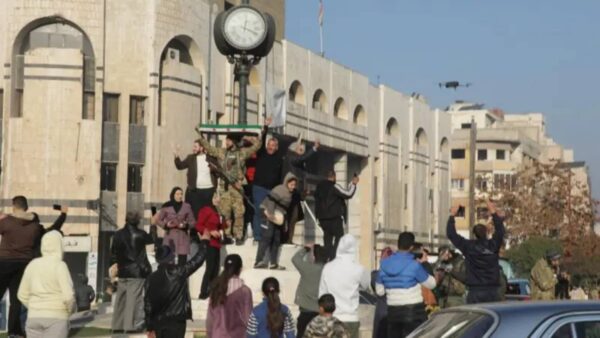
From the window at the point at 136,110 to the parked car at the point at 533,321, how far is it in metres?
44.1

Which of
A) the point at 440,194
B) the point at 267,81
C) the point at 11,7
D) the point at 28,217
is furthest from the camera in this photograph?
the point at 440,194

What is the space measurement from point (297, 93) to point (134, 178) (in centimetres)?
1521

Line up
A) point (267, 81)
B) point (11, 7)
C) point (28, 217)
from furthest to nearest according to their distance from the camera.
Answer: point (267, 81), point (11, 7), point (28, 217)

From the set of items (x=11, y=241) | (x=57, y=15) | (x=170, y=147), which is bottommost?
(x=11, y=241)

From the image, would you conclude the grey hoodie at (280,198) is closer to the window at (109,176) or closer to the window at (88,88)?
the window at (88,88)

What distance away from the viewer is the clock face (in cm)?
2361

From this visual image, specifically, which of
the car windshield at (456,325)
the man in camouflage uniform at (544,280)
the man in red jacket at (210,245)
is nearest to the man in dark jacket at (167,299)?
the car windshield at (456,325)

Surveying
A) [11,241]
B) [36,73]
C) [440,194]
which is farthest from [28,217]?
[440,194]

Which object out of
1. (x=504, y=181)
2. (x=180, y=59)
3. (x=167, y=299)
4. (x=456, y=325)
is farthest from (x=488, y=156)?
(x=456, y=325)

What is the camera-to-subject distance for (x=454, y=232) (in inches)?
679

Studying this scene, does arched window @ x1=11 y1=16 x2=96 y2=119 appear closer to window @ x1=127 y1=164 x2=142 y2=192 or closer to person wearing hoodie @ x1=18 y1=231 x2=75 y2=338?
window @ x1=127 y1=164 x2=142 y2=192

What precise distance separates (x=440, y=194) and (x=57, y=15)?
40.0 metres

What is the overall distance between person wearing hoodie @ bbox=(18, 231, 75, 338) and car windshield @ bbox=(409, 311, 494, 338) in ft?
16.1

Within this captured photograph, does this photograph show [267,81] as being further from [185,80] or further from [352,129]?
[352,129]
